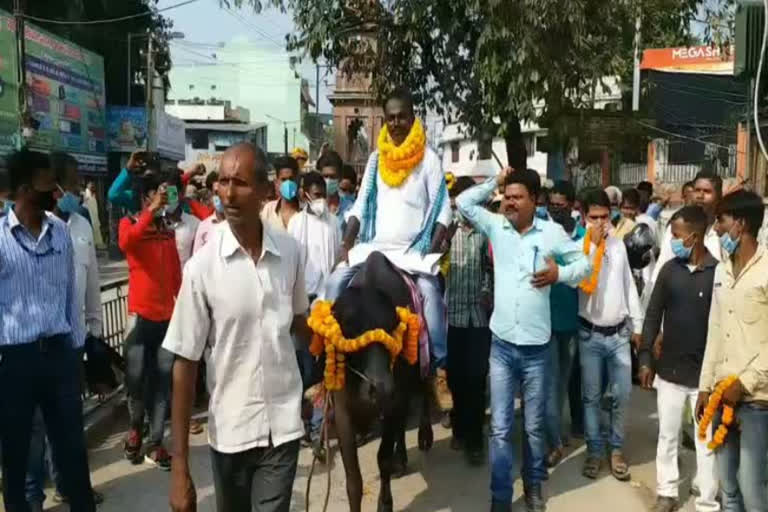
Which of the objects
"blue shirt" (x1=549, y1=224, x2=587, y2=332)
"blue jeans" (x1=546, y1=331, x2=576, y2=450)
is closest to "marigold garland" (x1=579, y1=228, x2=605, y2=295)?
"blue shirt" (x1=549, y1=224, x2=587, y2=332)

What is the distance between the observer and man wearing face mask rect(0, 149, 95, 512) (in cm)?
401

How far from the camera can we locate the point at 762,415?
371 cm

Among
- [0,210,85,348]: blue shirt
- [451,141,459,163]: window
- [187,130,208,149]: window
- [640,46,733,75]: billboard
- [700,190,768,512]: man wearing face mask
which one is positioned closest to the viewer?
[700,190,768,512]: man wearing face mask

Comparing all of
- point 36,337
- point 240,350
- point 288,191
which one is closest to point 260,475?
point 240,350

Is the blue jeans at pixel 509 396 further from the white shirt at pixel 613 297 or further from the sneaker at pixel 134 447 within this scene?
the sneaker at pixel 134 447

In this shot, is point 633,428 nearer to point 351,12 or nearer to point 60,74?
point 351,12

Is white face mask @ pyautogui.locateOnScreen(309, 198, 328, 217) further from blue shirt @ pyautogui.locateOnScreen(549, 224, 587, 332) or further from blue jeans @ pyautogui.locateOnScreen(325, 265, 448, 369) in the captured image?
blue shirt @ pyautogui.locateOnScreen(549, 224, 587, 332)

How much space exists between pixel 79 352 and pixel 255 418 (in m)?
1.98

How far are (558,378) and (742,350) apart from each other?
2.31m

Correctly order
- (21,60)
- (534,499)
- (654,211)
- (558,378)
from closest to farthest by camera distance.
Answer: (534,499), (558,378), (654,211), (21,60)

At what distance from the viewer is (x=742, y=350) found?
148 inches

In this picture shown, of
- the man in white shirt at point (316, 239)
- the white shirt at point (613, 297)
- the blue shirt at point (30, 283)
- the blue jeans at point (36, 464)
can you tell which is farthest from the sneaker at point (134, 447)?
the white shirt at point (613, 297)

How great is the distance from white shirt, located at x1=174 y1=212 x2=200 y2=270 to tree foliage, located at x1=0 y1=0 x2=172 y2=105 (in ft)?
74.3

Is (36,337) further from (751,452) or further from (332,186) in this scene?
(332,186)
